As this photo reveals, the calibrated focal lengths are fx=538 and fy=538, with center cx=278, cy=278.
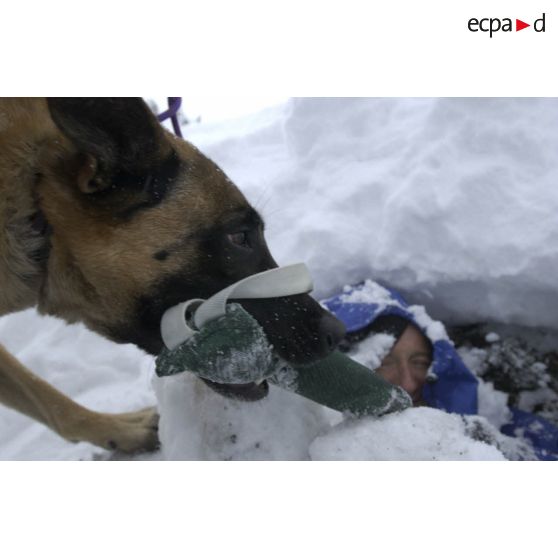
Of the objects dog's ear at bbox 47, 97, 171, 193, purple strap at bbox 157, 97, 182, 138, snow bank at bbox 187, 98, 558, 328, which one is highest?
dog's ear at bbox 47, 97, 171, 193

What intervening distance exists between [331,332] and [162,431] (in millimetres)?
757

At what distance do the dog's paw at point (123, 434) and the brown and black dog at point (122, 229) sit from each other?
863 millimetres

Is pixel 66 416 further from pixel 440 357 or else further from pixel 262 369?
pixel 440 357

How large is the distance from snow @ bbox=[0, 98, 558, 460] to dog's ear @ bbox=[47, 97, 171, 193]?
1245 mm

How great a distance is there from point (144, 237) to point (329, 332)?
67cm

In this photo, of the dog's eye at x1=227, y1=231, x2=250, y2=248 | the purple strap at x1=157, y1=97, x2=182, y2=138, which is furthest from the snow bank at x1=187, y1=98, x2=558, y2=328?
the dog's eye at x1=227, y1=231, x2=250, y2=248

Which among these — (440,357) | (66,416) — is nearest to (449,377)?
(440,357)

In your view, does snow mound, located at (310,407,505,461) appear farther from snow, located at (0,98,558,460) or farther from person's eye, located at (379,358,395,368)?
person's eye, located at (379,358,395,368)

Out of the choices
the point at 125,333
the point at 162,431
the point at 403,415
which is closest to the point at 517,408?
the point at 403,415

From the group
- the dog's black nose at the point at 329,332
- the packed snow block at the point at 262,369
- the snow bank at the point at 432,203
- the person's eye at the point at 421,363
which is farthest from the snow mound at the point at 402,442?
the person's eye at the point at 421,363

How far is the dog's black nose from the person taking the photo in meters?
1.76

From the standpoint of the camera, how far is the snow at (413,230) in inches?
115

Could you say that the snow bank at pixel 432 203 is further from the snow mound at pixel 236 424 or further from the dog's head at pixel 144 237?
the snow mound at pixel 236 424

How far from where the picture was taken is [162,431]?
2.01 meters
